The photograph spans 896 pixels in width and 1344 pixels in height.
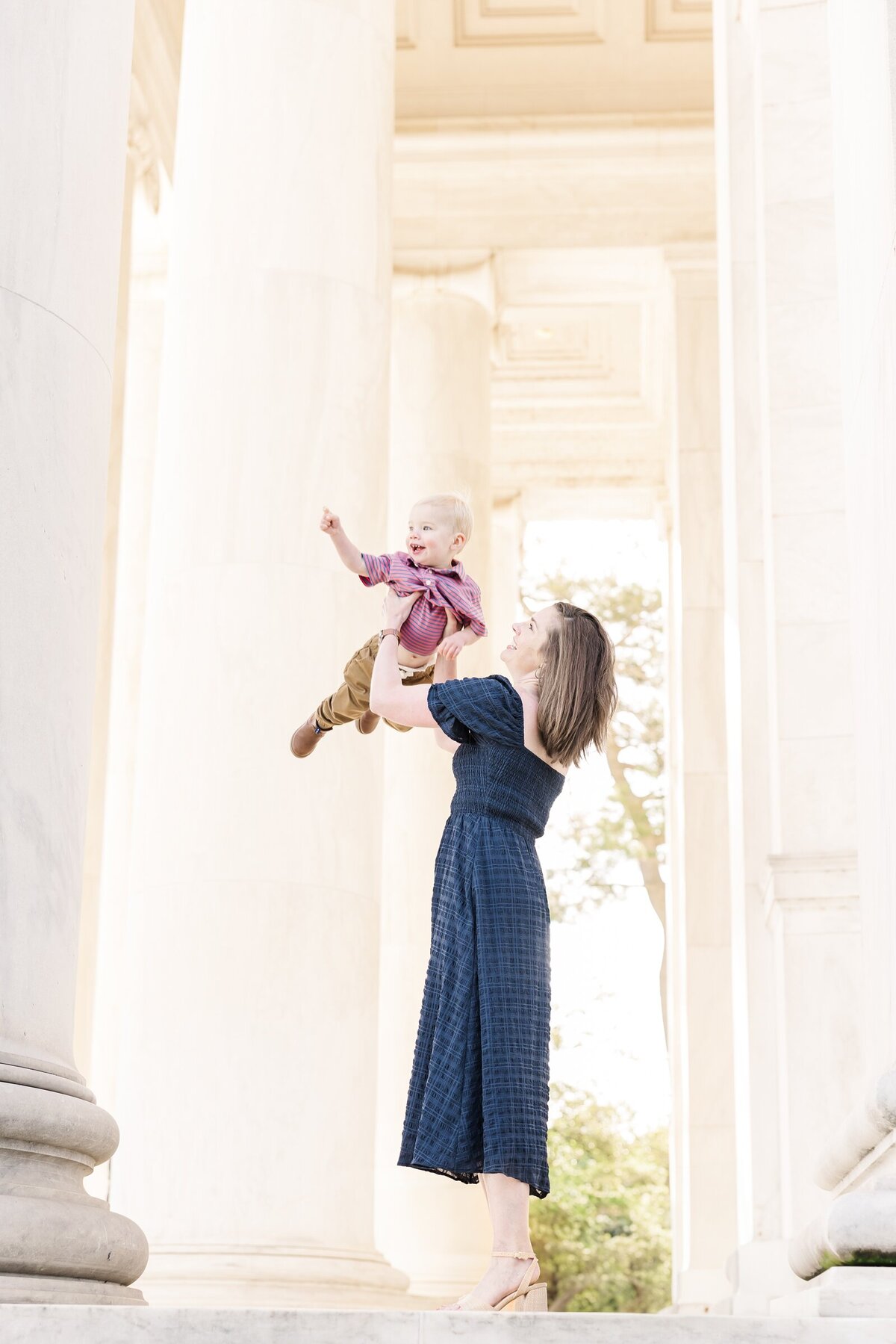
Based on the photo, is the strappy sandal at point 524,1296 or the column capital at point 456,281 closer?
the strappy sandal at point 524,1296

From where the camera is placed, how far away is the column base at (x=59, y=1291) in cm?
3014

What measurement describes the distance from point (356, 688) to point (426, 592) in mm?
4126

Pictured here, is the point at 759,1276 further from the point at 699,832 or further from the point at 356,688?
the point at 699,832

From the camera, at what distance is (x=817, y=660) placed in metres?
75.0

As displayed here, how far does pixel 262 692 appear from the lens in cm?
6756

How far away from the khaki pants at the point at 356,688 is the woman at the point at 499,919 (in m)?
2.27

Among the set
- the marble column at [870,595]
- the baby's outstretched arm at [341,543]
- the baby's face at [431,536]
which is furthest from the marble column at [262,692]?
the marble column at [870,595]

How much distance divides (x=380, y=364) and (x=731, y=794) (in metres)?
27.4

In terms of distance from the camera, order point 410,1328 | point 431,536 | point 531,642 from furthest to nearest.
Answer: point 431,536 < point 531,642 < point 410,1328

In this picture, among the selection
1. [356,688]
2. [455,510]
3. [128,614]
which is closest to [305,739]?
[356,688]

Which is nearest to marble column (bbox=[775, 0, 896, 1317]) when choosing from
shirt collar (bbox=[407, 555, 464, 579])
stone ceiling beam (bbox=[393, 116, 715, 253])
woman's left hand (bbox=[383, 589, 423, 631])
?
shirt collar (bbox=[407, 555, 464, 579])

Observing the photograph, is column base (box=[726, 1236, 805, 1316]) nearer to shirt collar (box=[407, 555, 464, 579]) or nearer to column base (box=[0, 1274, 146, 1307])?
shirt collar (box=[407, 555, 464, 579])

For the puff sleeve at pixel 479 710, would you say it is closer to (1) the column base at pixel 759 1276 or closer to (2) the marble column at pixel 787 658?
(2) the marble column at pixel 787 658

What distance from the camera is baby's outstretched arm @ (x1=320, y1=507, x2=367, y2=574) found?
4184 centimetres
